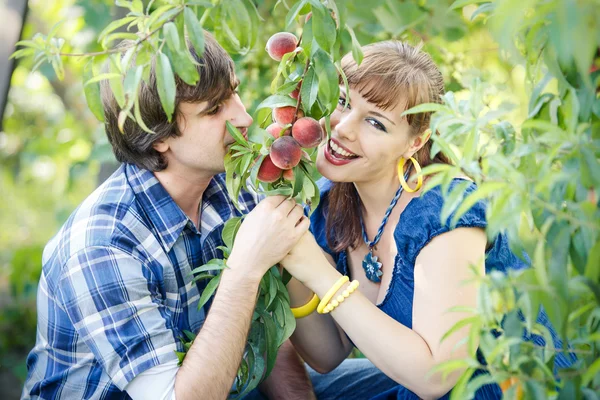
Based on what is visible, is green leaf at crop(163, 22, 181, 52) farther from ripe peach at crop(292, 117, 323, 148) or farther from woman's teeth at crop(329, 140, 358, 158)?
woman's teeth at crop(329, 140, 358, 158)

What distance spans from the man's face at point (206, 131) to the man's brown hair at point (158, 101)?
0.02 meters

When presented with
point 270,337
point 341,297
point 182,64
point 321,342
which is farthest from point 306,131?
point 321,342

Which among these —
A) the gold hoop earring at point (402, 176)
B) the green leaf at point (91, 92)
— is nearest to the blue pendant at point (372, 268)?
the gold hoop earring at point (402, 176)

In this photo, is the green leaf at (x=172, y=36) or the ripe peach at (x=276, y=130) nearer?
the green leaf at (x=172, y=36)

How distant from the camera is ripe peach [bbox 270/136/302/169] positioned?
52.4 inches

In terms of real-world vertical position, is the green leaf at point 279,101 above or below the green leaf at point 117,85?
below

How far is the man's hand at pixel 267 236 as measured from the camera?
152 cm

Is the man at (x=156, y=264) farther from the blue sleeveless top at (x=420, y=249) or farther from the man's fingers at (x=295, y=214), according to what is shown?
the blue sleeveless top at (x=420, y=249)

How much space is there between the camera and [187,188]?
73.5 inches

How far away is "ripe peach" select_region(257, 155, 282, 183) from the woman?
0.70 feet

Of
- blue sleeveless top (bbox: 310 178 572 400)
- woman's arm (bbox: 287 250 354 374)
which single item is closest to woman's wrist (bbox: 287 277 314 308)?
woman's arm (bbox: 287 250 354 374)

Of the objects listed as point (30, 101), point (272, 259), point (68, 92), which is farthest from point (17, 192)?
point (272, 259)

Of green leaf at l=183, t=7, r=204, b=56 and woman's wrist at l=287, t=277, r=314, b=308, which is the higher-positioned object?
green leaf at l=183, t=7, r=204, b=56

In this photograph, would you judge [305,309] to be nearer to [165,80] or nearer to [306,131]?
[306,131]
